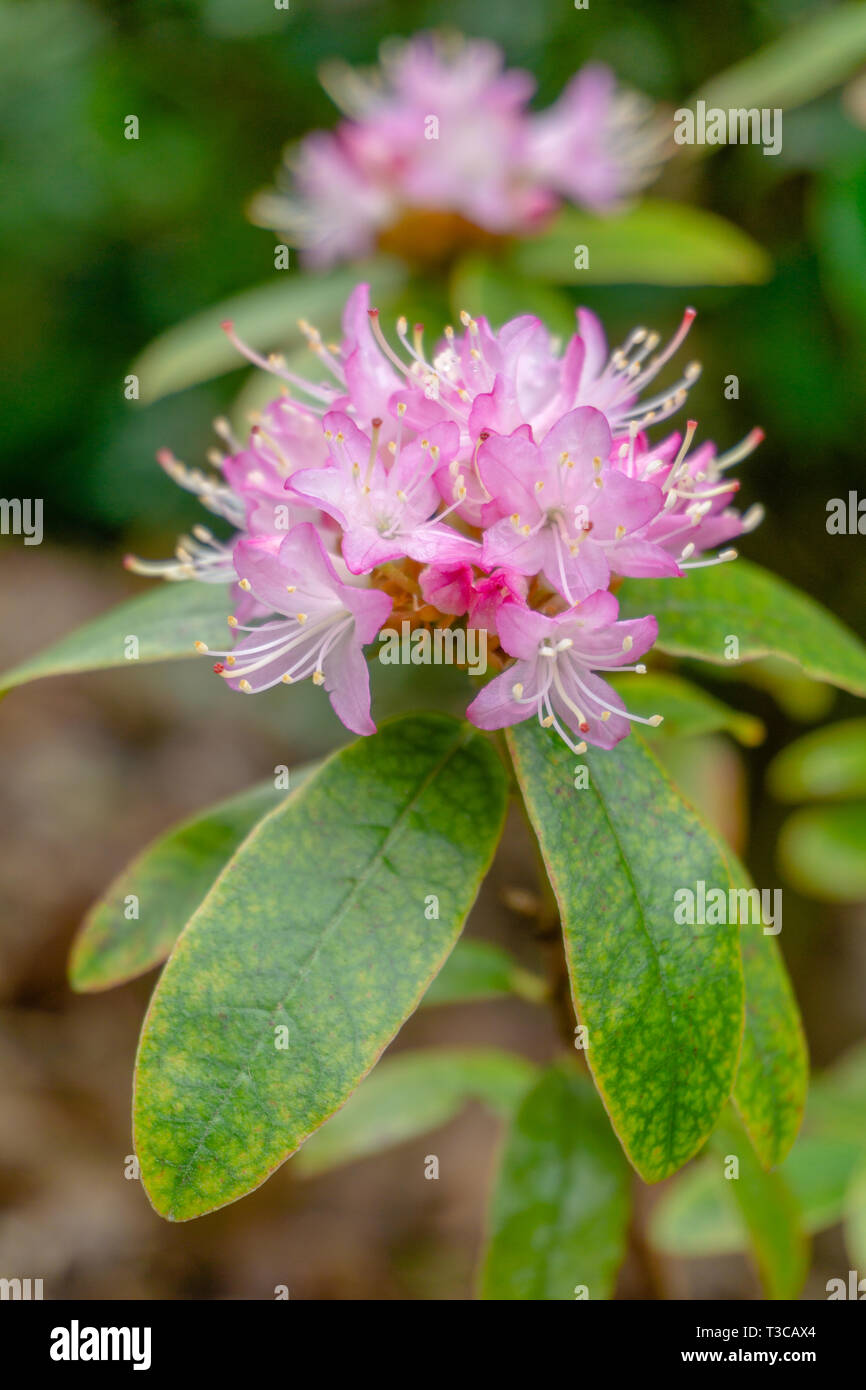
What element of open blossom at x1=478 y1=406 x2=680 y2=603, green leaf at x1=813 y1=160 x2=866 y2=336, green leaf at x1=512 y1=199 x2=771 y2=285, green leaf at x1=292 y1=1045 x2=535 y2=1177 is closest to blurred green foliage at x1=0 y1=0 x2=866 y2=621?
green leaf at x1=813 y1=160 x2=866 y2=336

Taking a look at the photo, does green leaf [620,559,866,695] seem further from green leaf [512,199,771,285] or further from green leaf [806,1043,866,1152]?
green leaf [512,199,771,285]

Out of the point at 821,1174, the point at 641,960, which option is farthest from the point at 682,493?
the point at 821,1174

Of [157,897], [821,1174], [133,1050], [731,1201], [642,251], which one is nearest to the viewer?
[157,897]

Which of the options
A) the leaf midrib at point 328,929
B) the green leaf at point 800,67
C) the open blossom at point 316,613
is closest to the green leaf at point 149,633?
the open blossom at point 316,613

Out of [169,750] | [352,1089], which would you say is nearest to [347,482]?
[352,1089]

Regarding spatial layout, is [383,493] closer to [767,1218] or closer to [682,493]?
[682,493]
